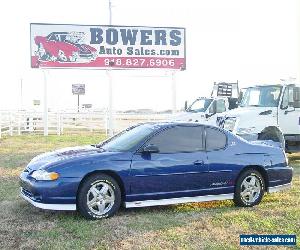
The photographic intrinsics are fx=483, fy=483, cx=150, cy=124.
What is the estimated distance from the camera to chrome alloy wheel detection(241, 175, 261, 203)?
8.05 metres

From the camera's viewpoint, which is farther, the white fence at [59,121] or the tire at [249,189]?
the white fence at [59,121]

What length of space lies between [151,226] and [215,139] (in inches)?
80.3

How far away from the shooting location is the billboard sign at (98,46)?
24469mm

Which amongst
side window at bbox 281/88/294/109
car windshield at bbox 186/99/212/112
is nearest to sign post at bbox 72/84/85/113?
car windshield at bbox 186/99/212/112

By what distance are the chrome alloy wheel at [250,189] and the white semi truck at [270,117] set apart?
4.75 m

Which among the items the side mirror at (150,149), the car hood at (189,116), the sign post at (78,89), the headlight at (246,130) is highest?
the sign post at (78,89)

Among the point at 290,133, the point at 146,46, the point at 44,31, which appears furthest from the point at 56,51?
the point at 290,133

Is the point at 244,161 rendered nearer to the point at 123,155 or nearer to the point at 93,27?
the point at 123,155

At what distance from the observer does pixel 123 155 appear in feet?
23.8

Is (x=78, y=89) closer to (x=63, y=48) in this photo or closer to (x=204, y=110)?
(x=63, y=48)

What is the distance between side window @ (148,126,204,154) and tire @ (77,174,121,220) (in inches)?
37.9

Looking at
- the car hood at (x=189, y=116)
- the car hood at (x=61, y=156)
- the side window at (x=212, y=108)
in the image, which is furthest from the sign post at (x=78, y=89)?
the car hood at (x=61, y=156)

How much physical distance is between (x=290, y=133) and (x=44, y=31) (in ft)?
49.7

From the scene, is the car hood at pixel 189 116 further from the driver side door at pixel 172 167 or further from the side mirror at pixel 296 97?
the driver side door at pixel 172 167
